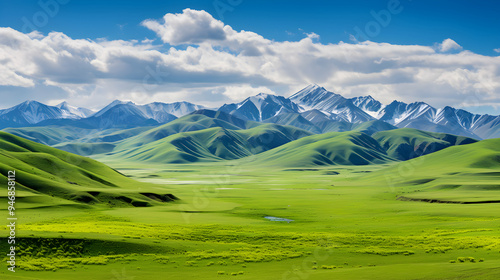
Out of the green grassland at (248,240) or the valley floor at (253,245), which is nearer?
the valley floor at (253,245)

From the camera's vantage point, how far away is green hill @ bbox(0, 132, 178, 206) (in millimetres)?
109812

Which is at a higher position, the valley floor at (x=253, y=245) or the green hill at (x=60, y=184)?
the green hill at (x=60, y=184)

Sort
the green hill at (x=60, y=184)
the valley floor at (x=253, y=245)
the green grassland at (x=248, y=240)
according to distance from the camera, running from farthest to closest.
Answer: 1. the green hill at (x=60, y=184)
2. the green grassland at (x=248, y=240)
3. the valley floor at (x=253, y=245)

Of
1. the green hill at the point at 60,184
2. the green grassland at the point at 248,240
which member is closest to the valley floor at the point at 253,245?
the green grassland at the point at 248,240

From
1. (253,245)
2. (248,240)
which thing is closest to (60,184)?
(248,240)

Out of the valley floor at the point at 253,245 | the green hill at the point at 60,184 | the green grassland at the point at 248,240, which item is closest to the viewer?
the valley floor at the point at 253,245

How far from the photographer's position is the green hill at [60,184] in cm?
10981

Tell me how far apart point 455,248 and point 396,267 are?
1626 cm

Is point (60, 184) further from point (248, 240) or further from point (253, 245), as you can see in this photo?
point (253, 245)

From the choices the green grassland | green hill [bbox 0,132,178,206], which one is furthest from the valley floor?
green hill [bbox 0,132,178,206]

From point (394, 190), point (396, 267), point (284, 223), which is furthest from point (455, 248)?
point (394, 190)

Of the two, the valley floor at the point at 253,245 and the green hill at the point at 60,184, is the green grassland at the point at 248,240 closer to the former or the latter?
the valley floor at the point at 253,245

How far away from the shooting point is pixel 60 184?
391 feet

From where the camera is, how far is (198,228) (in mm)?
80188
